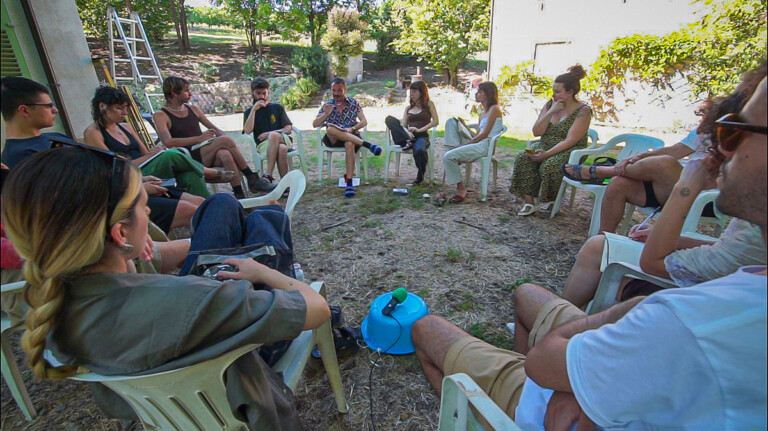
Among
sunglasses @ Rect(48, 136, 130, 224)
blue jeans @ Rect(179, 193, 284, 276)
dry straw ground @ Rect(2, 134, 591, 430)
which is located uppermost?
sunglasses @ Rect(48, 136, 130, 224)

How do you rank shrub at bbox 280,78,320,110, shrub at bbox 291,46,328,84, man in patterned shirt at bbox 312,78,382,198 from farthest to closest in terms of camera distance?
shrub at bbox 291,46,328,84, shrub at bbox 280,78,320,110, man in patterned shirt at bbox 312,78,382,198

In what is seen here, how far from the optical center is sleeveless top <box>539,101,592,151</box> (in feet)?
11.5

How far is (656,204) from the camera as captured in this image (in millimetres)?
2514

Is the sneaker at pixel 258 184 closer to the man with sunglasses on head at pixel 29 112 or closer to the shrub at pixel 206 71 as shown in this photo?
the man with sunglasses on head at pixel 29 112

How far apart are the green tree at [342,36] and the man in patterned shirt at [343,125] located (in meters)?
11.3

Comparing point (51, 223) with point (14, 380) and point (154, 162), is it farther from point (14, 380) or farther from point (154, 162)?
point (154, 162)

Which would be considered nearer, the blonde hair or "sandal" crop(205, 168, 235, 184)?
the blonde hair

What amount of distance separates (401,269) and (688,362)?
2.19 metres

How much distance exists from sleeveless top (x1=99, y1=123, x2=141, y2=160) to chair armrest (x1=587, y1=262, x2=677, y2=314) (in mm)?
3747

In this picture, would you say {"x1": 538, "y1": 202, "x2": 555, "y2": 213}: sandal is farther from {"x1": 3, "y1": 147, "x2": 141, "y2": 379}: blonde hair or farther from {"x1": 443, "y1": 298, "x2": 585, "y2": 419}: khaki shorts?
{"x1": 3, "y1": 147, "x2": 141, "y2": 379}: blonde hair

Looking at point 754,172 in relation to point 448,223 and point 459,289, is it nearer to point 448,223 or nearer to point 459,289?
point 459,289

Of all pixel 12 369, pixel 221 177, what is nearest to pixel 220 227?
pixel 12 369

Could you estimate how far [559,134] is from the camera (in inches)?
141

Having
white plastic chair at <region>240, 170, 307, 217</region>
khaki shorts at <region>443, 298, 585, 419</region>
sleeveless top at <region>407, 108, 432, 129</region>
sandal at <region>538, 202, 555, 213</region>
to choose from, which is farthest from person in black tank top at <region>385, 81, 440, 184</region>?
khaki shorts at <region>443, 298, 585, 419</region>
